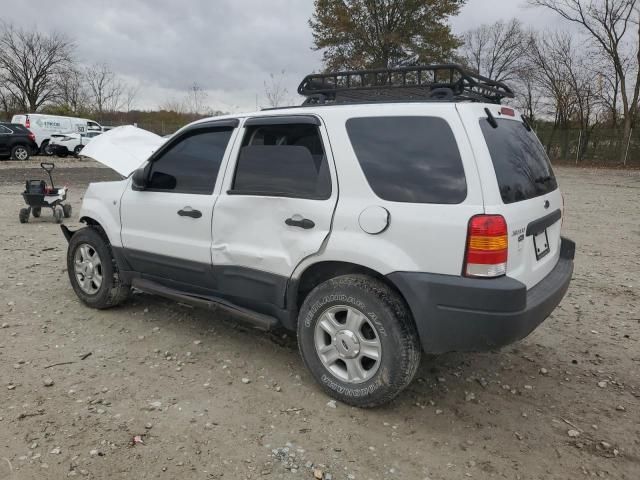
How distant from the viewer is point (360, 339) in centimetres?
284

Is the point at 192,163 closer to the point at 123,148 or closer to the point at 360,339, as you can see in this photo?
the point at 123,148

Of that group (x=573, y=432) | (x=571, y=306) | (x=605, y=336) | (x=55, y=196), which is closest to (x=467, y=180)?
(x=573, y=432)

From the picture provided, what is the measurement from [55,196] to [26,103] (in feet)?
155

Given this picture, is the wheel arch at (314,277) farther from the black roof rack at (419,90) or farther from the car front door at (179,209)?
the black roof rack at (419,90)

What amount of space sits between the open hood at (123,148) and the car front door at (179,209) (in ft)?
1.39

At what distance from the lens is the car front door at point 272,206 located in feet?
9.70

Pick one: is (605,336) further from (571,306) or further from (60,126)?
(60,126)

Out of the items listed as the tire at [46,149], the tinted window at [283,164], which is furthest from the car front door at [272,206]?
the tire at [46,149]

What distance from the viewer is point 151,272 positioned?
394 cm

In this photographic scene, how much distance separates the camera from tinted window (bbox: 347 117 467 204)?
257 centimetres

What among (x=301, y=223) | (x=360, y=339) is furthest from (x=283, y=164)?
(x=360, y=339)

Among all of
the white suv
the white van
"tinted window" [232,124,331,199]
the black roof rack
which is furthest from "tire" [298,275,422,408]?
the white van

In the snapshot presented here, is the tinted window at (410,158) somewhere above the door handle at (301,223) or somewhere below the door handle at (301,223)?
above

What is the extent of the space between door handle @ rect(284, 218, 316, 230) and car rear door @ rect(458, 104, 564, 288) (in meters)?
1.01
